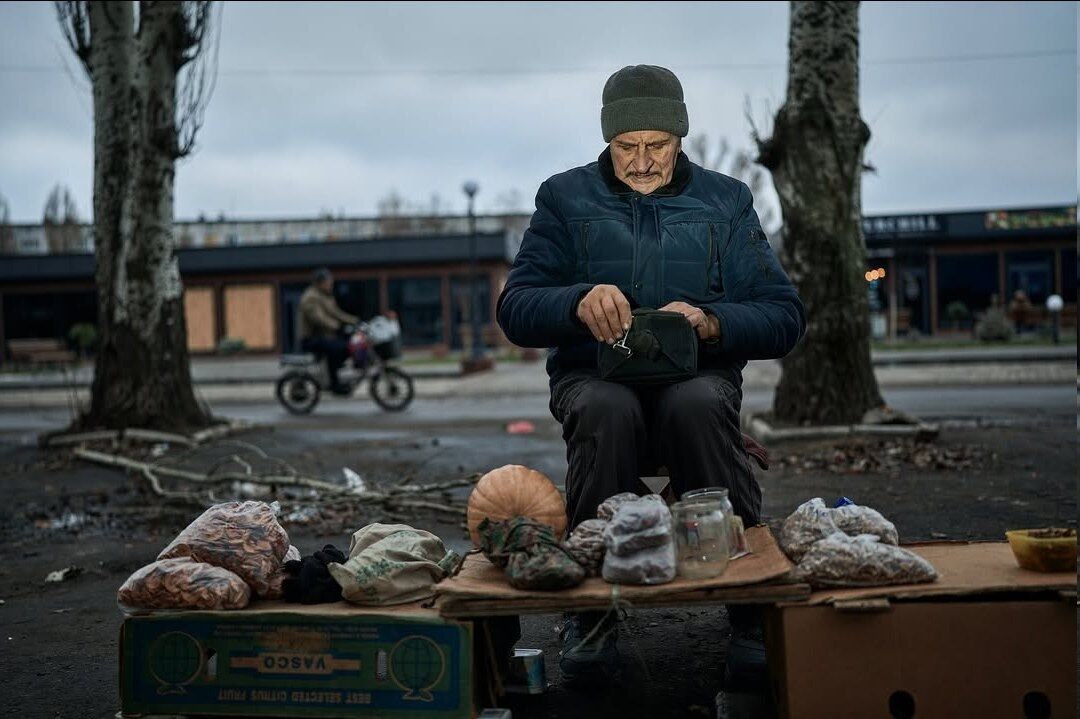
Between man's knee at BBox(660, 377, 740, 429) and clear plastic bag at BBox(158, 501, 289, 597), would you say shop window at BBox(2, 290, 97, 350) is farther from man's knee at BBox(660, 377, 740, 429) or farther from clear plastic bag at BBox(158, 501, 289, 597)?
man's knee at BBox(660, 377, 740, 429)

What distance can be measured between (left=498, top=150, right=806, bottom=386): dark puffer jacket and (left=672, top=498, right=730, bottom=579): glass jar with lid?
0.75 m

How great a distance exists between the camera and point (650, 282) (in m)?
3.41

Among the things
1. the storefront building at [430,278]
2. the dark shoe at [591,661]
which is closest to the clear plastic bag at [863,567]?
the dark shoe at [591,661]

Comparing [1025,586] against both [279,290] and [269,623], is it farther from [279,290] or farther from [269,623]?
[279,290]

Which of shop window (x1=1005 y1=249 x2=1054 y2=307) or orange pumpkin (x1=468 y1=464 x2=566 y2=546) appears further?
shop window (x1=1005 y1=249 x2=1054 y2=307)

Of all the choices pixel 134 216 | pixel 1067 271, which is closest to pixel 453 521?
pixel 134 216

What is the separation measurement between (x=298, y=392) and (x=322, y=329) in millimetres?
1034

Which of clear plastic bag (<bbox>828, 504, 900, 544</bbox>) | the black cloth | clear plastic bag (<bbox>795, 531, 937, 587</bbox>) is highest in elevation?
clear plastic bag (<bbox>828, 504, 900, 544</bbox>)

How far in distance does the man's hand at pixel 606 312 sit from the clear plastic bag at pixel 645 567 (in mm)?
701

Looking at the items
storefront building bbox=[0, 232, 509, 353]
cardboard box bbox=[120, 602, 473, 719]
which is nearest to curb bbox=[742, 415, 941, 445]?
cardboard box bbox=[120, 602, 473, 719]

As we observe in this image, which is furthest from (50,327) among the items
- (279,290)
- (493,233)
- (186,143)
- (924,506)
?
(924,506)

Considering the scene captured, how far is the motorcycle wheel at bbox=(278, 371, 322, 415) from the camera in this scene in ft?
50.8

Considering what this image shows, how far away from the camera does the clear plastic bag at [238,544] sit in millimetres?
2959

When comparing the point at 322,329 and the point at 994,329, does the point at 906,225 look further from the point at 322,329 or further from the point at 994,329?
the point at 322,329
